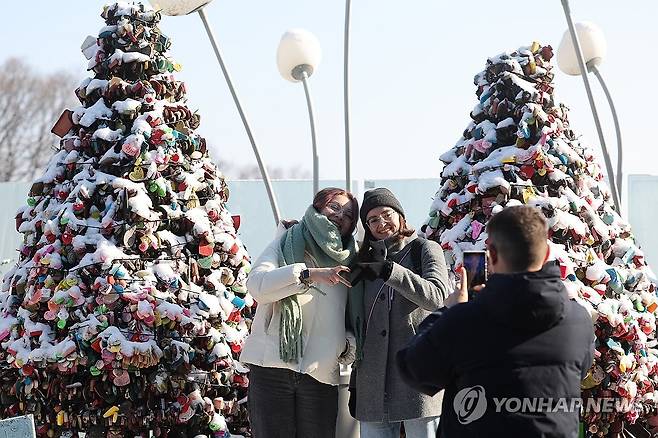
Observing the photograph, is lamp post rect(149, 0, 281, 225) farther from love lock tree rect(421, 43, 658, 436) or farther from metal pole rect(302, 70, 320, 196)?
love lock tree rect(421, 43, 658, 436)

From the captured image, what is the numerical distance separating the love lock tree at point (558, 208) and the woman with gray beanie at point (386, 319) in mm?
975

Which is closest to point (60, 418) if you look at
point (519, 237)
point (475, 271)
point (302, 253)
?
point (302, 253)

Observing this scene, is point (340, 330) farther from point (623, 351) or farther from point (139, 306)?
point (623, 351)

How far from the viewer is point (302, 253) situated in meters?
4.48

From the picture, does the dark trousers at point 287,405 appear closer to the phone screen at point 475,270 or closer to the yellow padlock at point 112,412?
the yellow padlock at point 112,412

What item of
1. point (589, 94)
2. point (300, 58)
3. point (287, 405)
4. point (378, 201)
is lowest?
point (287, 405)

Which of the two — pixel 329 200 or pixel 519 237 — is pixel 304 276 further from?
pixel 519 237

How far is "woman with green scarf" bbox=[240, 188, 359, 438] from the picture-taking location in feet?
14.3

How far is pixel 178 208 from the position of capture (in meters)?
5.43

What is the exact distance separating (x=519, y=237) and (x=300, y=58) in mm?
6599

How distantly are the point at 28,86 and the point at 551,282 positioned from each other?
31165mm

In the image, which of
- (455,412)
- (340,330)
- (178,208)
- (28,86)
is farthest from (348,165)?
(28,86)

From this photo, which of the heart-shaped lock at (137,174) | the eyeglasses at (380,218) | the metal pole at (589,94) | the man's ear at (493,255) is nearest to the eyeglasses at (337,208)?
the eyeglasses at (380,218)

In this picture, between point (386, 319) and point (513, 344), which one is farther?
point (386, 319)
